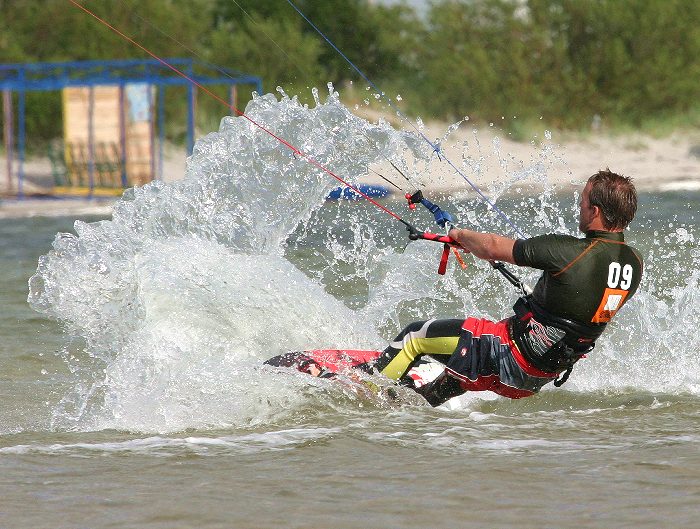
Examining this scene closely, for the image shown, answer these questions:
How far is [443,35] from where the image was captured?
27.0 metres

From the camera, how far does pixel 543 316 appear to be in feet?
18.4

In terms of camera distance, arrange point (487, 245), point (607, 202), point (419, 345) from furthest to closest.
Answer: point (419, 345), point (487, 245), point (607, 202)

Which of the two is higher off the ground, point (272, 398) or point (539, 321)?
point (539, 321)

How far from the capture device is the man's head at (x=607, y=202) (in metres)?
5.34

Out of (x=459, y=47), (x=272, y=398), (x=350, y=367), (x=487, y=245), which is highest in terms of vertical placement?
(x=459, y=47)

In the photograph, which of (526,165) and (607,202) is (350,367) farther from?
(526,165)

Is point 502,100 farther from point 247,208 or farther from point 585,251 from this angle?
point 585,251

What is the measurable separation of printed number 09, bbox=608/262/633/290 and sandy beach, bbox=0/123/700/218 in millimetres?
12685

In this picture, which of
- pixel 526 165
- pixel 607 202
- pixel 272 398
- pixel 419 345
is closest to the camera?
pixel 607 202

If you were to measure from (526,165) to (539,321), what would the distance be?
17.9 m

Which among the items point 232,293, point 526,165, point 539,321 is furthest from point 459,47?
point 539,321

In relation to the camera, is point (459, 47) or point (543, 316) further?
point (459, 47)

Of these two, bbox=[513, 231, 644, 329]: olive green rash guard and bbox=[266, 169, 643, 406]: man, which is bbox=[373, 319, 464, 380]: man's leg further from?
bbox=[513, 231, 644, 329]: olive green rash guard

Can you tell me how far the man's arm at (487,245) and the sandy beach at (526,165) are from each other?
1254cm
